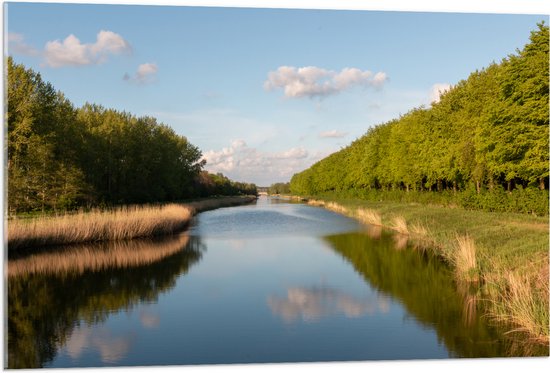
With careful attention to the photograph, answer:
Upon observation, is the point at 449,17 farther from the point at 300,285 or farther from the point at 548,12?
the point at 300,285

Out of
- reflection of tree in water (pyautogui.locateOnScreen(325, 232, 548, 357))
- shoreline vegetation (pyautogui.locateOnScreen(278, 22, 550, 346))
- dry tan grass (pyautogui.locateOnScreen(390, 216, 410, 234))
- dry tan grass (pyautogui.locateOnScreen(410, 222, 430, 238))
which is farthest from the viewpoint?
dry tan grass (pyautogui.locateOnScreen(390, 216, 410, 234))

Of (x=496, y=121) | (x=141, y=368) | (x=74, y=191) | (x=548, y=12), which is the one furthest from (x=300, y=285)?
(x=74, y=191)

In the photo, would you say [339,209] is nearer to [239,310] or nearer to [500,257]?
[500,257]

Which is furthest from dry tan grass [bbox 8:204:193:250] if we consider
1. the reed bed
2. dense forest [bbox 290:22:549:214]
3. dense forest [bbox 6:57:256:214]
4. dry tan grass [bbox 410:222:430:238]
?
dense forest [bbox 290:22:549:214]

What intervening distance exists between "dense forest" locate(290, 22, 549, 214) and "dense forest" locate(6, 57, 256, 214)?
2468 cm

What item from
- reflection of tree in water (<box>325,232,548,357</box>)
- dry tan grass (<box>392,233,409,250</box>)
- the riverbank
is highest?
the riverbank

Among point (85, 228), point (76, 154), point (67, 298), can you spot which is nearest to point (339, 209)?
point (76, 154)

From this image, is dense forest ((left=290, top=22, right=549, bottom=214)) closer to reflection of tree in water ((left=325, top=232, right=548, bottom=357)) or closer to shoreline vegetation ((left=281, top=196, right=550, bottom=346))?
shoreline vegetation ((left=281, top=196, right=550, bottom=346))

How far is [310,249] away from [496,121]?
13.4 m

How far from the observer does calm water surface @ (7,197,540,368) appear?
1077 cm

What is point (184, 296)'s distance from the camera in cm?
1597

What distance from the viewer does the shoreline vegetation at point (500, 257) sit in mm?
11203

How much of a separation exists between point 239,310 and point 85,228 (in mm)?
15329

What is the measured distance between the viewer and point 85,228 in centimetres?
2634
